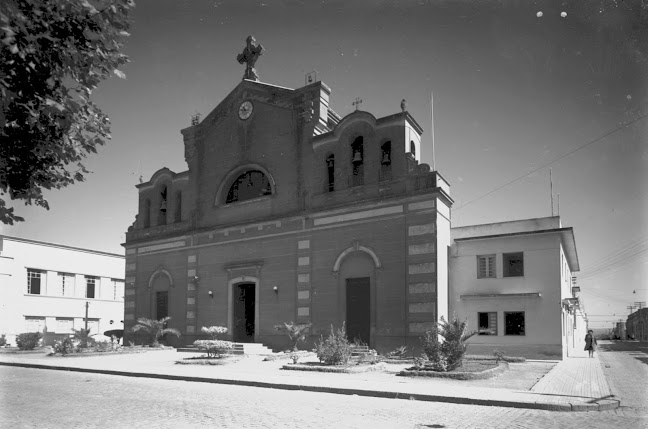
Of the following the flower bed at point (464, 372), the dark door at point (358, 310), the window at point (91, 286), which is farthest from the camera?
the window at point (91, 286)

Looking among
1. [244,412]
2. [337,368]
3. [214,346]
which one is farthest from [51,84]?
[214,346]

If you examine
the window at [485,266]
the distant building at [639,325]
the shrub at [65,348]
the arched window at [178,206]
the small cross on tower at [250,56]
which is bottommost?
the distant building at [639,325]

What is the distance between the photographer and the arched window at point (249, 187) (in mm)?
30906

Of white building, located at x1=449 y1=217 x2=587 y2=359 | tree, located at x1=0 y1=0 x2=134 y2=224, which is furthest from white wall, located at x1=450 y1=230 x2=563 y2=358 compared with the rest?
tree, located at x1=0 y1=0 x2=134 y2=224

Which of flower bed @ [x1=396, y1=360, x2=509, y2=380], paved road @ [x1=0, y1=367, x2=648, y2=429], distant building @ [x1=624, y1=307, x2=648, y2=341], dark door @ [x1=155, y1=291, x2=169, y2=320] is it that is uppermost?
dark door @ [x1=155, y1=291, x2=169, y2=320]

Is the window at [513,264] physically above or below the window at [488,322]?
above

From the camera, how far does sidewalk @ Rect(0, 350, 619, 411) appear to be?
39.3 feet

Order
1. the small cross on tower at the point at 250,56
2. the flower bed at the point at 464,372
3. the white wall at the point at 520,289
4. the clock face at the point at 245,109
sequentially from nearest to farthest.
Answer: the flower bed at the point at 464,372, the white wall at the point at 520,289, the clock face at the point at 245,109, the small cross on tower at the point at 250,56

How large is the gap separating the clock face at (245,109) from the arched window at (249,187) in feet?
10.8

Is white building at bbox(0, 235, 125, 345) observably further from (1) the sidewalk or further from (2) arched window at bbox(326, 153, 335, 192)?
(1) the sidewalk

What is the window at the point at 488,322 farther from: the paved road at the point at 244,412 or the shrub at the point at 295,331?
the paved road at the point at 244,412

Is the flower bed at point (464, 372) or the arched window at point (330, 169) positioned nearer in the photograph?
the flower bed at point (464, 372)

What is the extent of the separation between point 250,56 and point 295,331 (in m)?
16.9

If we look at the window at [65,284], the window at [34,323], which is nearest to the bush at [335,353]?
the window at [34,323]
